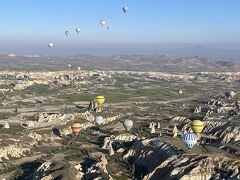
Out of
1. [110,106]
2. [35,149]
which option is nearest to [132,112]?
[110,106]

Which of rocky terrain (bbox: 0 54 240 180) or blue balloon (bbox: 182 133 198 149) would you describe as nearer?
rocky terrain (bbox: 0 54 240 180)

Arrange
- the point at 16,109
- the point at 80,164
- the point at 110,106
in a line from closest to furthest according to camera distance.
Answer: the point at 80,164, the point at 16,109, the point at 110,106

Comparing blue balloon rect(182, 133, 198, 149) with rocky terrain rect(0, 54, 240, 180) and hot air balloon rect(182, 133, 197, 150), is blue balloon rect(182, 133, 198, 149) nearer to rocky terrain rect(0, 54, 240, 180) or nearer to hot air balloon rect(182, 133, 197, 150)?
hot air balloon rect(182, 133, 197, 150)

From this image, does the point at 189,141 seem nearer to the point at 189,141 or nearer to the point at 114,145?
the point at 189,141

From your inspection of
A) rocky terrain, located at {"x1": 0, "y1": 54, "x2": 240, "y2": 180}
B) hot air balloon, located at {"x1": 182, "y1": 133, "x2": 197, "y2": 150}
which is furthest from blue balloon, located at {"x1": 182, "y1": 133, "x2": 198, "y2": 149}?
rocky terrain, located at {"x1": 0, "y1": 54, "x2": 240, "y2": 180}

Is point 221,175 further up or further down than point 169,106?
further up

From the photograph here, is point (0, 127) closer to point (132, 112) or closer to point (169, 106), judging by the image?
point (132, 112)

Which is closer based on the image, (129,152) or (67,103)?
(129,152)

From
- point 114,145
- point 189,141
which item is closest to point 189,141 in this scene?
point 189,141

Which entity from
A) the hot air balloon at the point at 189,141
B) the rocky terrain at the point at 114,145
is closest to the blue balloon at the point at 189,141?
the hot air balloon at the point at 189,141

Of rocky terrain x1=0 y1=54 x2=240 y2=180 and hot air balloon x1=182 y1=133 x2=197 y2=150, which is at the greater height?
hot air balloon x1=182 y1=133 x2=197 y2=150

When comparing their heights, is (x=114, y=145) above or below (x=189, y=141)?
below
